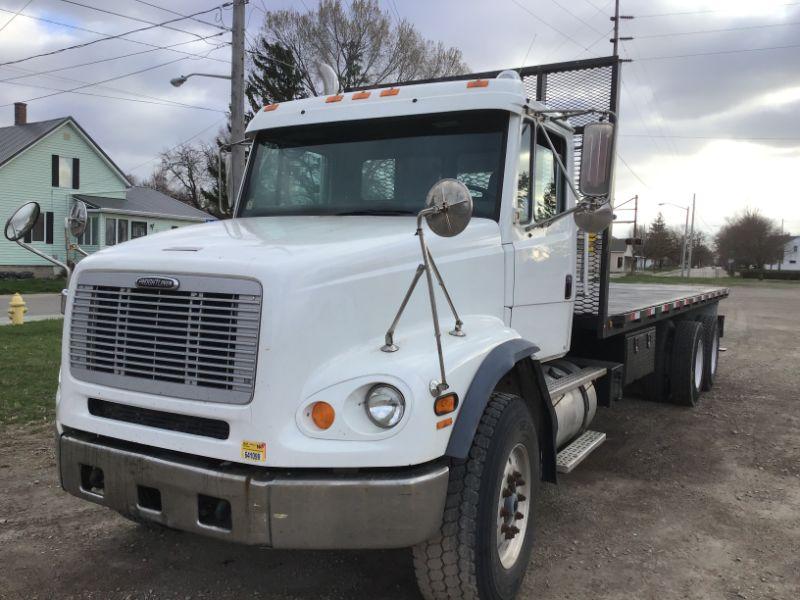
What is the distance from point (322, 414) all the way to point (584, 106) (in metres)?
3.53

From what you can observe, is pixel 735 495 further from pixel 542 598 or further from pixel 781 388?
pixel 781 388

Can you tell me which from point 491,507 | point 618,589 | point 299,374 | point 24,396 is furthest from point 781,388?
point 24,396

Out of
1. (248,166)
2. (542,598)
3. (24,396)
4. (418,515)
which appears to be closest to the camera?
(418,515)

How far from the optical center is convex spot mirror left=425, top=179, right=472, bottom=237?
9.03 ft

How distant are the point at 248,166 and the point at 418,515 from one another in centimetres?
279

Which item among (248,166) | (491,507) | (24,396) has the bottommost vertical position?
(24,396)

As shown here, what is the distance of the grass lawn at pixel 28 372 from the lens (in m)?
6.88

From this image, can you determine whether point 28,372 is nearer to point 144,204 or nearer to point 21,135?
point 21,135

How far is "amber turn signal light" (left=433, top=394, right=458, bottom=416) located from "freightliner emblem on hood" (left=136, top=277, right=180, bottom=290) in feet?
4.00

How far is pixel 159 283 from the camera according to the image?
114 inches

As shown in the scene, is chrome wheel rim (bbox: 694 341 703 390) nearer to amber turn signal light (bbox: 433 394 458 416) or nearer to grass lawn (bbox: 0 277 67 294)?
amber turn signal light (bbox: 433 394 458 416)

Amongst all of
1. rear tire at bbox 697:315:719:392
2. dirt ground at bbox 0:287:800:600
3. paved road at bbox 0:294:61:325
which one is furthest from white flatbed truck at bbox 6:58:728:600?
paved road at bbox 0:294:61:325

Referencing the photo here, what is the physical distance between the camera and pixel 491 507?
3.00 m

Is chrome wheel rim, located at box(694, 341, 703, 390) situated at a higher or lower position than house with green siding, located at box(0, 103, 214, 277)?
lower
